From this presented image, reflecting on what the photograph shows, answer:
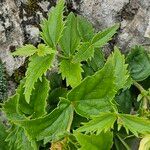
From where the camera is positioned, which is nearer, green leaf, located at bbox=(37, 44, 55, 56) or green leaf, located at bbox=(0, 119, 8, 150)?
green leaf, located at bbox=(37, 44, 55, 56)

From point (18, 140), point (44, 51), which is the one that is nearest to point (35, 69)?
point (44, 51)

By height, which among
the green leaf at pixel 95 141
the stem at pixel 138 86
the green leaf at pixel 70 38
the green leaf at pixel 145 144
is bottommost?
the green leaf at pixel 145 144

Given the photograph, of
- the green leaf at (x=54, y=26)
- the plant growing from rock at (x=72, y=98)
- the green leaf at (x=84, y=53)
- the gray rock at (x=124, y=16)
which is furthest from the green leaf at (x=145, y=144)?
the gray rock at (x=124, y=16)

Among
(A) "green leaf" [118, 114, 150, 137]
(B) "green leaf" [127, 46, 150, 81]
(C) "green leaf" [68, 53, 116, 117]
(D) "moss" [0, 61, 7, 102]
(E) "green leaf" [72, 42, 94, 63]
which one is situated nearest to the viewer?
(A) "green leaf" [118, 114, 150, 137]

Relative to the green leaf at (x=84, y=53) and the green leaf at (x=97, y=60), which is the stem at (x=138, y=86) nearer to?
the green leaf at (x=97, y=60)

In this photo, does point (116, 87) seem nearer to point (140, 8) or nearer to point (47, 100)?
point (47, 100)

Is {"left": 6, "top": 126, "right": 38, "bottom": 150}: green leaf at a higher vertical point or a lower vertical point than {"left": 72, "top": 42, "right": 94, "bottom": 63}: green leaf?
lower

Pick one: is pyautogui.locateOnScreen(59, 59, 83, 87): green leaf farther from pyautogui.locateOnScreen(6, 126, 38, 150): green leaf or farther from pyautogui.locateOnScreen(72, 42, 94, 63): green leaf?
pyautogui.locateOnScreen(6, 126, 38, 150): green leaf

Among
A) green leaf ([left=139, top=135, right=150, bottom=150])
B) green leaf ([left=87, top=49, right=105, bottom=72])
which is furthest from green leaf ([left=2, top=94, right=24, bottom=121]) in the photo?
green leaf ([left=139, top=135, right=150, bottom=150])
